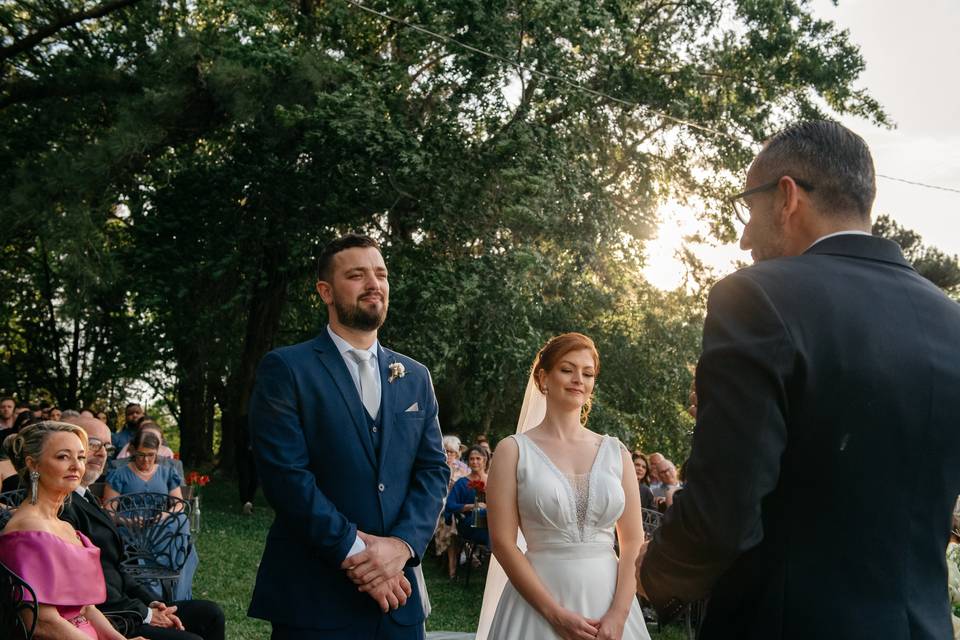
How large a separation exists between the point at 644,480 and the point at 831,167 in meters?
10.1

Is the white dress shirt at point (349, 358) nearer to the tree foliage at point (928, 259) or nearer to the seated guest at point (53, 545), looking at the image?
the seated guest at point (53, 545)

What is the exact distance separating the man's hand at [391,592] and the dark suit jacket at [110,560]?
1976 mm

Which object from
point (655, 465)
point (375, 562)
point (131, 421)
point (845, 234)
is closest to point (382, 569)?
point (375, 562)

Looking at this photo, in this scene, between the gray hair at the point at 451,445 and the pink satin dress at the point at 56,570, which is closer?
the pink satin dress at the point at 56,570

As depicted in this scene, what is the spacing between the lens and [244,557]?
11914mm

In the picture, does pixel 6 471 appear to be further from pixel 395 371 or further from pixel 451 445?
pixel 451 445

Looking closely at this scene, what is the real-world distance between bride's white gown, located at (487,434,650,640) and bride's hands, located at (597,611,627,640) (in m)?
0.06

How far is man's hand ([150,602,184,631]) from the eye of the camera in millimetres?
4844

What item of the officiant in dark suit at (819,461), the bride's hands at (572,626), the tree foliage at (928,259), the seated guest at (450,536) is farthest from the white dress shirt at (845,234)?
the tree foliage at (928,259)

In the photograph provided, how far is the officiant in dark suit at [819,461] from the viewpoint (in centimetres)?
179

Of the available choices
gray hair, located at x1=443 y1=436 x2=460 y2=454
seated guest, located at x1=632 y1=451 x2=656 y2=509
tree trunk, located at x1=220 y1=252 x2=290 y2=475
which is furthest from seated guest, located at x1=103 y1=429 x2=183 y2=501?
tree trunk, located at x1=220 y1=252 x2=290 y2=475

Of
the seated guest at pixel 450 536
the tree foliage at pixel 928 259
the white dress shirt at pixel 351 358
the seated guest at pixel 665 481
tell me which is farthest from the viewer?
the tree foliage at pixel 928 259

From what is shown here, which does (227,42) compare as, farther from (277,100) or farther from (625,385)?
(625,385)

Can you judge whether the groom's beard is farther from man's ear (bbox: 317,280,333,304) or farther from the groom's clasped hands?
the groom's clasped hands
